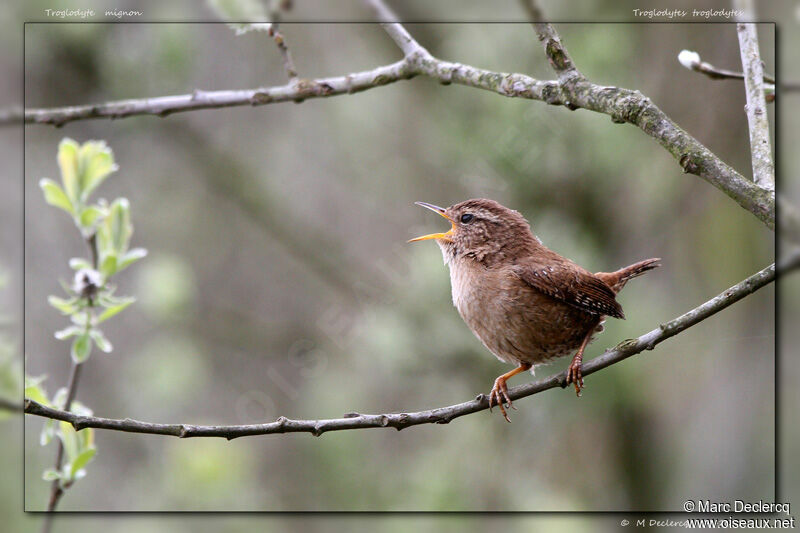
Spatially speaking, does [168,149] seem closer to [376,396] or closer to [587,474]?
[376,396]

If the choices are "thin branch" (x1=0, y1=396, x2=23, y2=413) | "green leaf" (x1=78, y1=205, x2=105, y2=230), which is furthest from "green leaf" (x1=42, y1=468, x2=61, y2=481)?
"green leaf" (x1=78, y1=205, x2=105, y2=230)

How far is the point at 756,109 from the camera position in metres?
1.89

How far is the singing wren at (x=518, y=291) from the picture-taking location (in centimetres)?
223

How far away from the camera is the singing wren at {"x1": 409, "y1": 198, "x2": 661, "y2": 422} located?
223 cm

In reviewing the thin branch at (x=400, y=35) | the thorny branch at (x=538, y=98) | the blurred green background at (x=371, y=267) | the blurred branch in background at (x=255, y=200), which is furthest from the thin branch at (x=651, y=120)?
the blurred branch in background at (x=255, y=200)

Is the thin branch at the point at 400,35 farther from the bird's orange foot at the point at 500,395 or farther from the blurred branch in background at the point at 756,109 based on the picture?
the bird's orange foot at the point at 500,395

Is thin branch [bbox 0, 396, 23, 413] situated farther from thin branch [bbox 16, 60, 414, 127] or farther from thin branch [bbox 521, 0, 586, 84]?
thin branch [bbox 521, 0, 586, 84]

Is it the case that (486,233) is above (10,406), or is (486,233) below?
above

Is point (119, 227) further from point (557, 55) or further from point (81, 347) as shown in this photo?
point (557, 55)

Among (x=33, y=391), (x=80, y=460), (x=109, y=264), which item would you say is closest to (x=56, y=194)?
(x=109, y=264)

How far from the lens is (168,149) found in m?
4.84

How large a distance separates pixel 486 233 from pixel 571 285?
0.32m

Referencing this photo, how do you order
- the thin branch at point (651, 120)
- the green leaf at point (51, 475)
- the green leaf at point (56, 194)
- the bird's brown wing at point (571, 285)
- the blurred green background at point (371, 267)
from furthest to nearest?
the blurred green background at point (371, 267), the bird's brown wing at point (571, 285), the green leaf at point (51, 475), the green leaf at point (56, 194), the thin branch at point (651, 120)

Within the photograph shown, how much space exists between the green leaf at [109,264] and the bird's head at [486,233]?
0.93 metres
